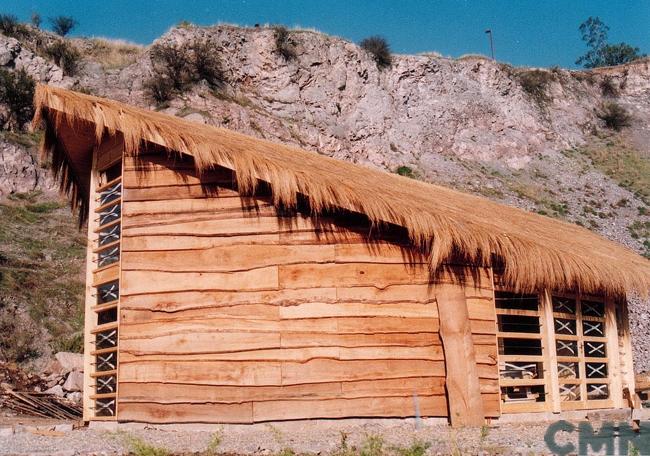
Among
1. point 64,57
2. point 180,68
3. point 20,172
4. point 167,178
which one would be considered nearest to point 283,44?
point 180,68

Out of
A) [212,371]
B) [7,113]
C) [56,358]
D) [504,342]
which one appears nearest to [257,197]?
[212,371]

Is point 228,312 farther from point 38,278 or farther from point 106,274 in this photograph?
point 38,278

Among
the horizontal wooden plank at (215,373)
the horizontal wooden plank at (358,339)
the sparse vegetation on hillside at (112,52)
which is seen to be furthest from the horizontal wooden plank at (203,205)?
the sparse vegetation on hillside at (112,52)

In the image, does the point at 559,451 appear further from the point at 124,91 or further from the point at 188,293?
the point at 124,91

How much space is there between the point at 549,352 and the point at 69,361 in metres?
9.60

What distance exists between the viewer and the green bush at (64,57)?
29.6m

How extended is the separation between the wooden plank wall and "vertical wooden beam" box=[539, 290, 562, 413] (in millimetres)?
1983

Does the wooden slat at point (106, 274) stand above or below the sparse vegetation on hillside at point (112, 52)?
below

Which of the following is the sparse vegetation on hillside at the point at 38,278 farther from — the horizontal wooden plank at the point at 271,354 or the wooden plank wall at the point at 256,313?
the wooden plank wall at the point at 256,313

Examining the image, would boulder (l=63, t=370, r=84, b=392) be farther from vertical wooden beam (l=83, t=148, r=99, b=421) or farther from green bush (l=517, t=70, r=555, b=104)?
green bush (l=517, t=70, r=555, b=104)

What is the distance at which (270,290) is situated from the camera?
768 centimetres

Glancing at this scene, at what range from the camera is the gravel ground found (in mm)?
6004

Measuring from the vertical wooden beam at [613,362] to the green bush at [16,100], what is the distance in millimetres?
22182

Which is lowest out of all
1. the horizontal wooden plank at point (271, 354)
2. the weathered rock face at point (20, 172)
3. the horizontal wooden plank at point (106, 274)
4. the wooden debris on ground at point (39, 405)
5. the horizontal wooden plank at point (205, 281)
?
the wooden debris on ground at point (39, 405)
